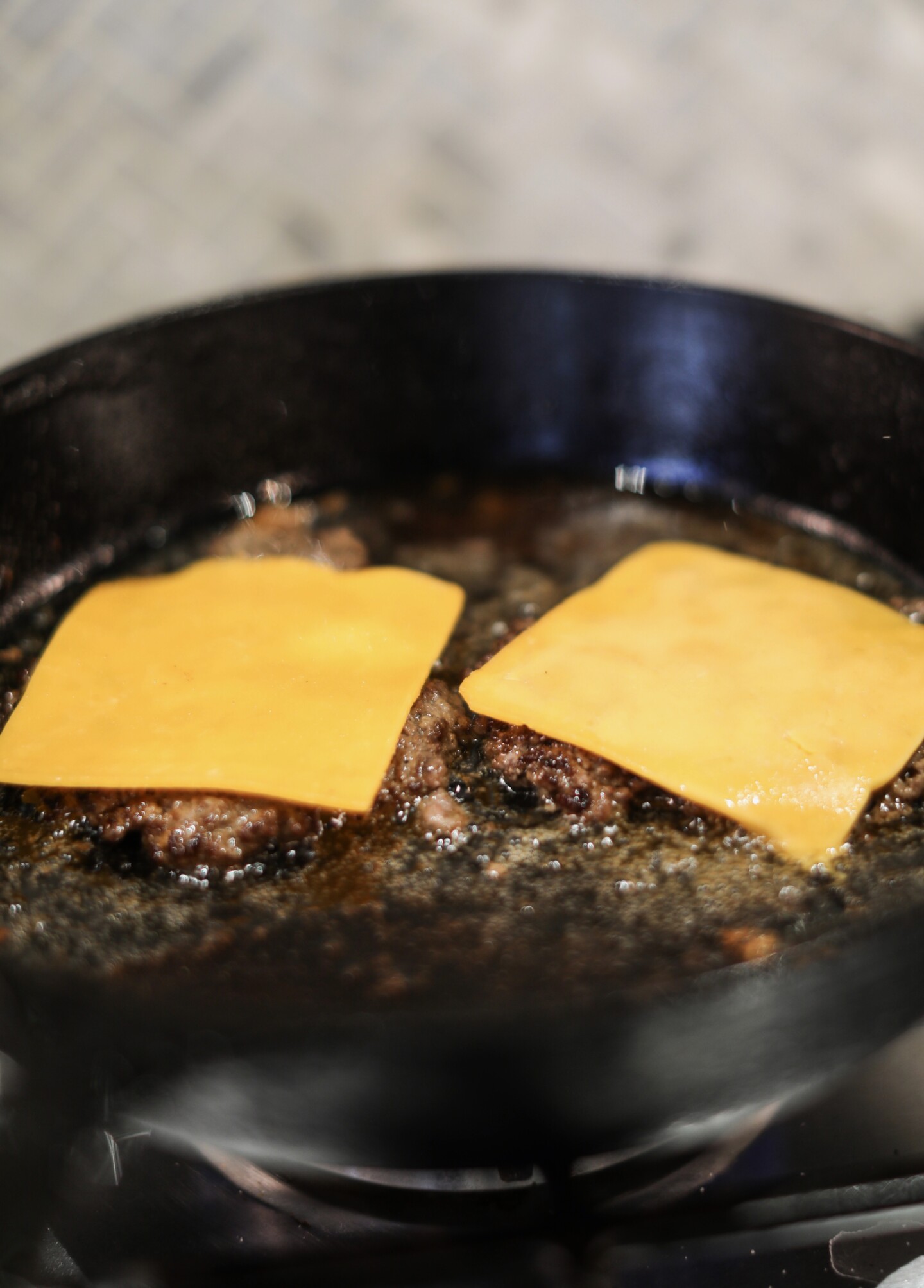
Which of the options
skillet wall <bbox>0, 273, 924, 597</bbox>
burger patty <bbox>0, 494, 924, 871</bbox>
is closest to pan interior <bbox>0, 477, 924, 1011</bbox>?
burger patty <bbox>0, 494, 924, 871</bbox>

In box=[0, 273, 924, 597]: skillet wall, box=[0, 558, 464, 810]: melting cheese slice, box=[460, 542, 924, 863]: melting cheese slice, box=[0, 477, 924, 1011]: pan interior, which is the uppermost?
box=[0, 273, 924, 597]: skillet wall

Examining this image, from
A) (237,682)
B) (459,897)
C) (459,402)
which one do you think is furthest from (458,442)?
(459,897)

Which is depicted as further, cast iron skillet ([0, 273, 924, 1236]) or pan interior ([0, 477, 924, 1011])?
pan interior ([0, 477, 924, 1011])

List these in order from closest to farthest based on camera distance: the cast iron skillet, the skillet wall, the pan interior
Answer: the cast iron skillet, the pan interior, the skillet wall

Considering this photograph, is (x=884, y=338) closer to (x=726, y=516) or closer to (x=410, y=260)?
(x=726, y=516)

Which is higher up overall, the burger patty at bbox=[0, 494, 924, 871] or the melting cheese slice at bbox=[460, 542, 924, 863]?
the melting cheese slice at bbox=[460, 542, 924, 863]

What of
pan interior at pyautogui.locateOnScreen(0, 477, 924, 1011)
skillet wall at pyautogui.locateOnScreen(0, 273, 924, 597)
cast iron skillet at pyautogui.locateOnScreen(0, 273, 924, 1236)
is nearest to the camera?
cast iron skillet at pyautogui.locateOnScreen(0, 273, 924, 1236)

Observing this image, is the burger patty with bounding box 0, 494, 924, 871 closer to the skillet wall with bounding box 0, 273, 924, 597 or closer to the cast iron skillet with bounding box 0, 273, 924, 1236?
the cast iron skillet with bounding box 0, 273, 924, 1236

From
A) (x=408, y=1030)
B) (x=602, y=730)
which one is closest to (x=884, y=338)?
(x=602, y=730)
